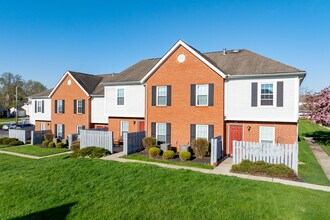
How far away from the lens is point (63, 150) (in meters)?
19.7

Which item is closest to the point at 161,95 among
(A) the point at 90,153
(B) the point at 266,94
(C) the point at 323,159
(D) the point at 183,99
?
(D) the point at 183,99

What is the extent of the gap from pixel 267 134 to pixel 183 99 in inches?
267

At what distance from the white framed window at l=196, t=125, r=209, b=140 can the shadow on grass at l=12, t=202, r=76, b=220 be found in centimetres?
1115

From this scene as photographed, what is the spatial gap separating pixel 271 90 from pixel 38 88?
329 ft

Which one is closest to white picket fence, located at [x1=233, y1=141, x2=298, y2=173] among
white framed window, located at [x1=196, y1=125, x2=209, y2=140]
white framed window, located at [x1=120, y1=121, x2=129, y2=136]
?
white framed window, located at [x1=196, y1=125, x2=209, y2=140]

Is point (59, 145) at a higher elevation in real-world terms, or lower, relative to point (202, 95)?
lower

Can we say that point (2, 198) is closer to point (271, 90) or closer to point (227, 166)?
point (227, 166)

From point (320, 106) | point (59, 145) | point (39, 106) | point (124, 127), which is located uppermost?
point (320, 106)

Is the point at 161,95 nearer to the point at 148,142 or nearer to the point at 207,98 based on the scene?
the point at 207,98

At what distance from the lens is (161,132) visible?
1822cm

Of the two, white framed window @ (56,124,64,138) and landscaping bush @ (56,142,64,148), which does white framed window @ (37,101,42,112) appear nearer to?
white framed window @ (56,124,64,138)

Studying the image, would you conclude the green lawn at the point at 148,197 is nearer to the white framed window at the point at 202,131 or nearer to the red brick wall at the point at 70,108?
the white framed window at the point at 202,131

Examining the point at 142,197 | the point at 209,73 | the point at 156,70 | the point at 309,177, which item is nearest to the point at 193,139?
the point at 209,73

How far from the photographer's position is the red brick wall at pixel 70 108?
2431cm
